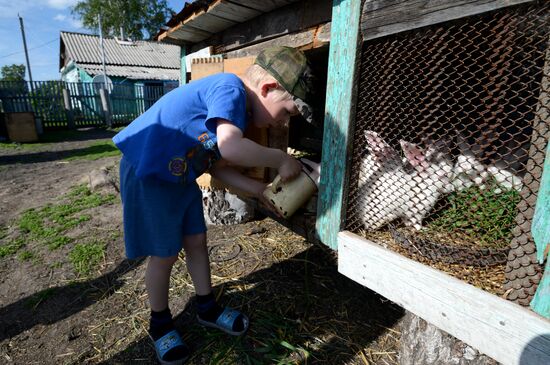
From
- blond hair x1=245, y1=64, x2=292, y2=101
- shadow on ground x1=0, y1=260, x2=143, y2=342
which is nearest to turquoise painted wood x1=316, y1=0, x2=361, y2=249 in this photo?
blond hair x1=245, y1=64, x2=292, y2=101

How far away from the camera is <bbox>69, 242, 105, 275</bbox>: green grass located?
2965 millimetres

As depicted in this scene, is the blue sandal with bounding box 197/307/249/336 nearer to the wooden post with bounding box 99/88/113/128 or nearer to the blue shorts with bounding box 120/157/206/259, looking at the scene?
the blue shorts with bounding box 120/157/206/259

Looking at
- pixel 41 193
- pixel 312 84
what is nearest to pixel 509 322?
pixel 312 84

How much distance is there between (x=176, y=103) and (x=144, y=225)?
2.29 feet

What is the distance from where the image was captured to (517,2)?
111cm

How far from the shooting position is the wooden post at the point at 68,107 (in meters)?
13.6

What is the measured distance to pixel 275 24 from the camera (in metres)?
2.50


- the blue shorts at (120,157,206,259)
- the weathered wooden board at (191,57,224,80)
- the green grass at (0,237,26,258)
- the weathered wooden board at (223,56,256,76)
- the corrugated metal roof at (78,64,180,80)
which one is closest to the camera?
the blue shorts at (120,157,206,259)

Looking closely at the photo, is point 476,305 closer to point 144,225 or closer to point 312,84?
point 312,84

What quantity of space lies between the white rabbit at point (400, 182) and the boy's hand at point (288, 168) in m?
0.37

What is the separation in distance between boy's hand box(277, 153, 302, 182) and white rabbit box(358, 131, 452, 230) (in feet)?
1.21

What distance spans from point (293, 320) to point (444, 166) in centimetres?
139

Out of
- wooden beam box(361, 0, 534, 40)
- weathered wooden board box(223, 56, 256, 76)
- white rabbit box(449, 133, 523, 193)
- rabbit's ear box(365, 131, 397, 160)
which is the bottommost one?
white rabbit box(449, 133, 523, 193)

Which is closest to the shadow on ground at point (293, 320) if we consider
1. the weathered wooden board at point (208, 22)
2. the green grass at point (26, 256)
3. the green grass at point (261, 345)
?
the green grass at point (261, 345)
